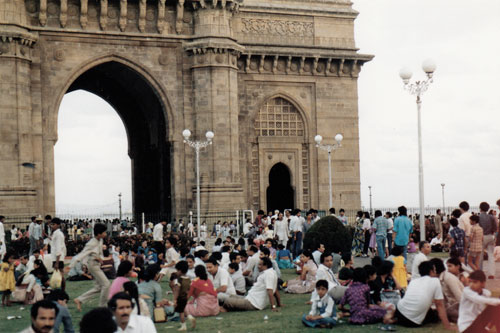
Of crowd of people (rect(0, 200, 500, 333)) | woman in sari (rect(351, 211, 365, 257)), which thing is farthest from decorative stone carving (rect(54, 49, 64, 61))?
woman in sari (rect(351, 211, 365, 257))

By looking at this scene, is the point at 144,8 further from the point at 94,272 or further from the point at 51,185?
the point at 94,272

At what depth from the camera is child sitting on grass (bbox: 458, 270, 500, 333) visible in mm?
9695

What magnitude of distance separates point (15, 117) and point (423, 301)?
2231cm

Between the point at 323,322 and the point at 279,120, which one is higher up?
the point at 279,120

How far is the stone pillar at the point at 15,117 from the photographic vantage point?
98.6 feet

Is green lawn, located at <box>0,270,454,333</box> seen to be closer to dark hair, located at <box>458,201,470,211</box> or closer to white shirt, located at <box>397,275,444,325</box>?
white shirt, located at <box>397,275,444,325</box>

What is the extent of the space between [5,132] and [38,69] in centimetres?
307

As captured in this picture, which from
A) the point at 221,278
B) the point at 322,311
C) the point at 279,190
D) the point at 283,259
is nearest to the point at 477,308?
the point at 322,311

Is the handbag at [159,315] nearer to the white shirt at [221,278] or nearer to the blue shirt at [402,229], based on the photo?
the white shirt at [221,278]

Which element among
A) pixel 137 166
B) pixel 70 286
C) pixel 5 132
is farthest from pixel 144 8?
pixel 70 286

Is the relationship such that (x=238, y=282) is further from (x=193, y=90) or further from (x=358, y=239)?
(x=193, y=90)

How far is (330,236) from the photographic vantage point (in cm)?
2227

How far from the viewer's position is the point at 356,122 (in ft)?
126

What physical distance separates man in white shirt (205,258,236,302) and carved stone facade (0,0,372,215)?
56.4 ft
